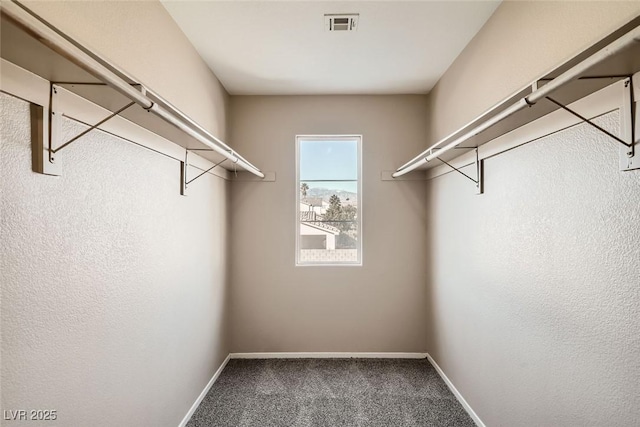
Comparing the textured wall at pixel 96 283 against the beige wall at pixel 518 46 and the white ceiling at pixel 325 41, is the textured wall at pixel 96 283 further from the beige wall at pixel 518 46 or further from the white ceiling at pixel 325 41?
the beige wall at pixel 518 46

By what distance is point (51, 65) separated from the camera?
1.00 metres

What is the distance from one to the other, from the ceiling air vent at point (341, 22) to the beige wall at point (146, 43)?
3.12ft

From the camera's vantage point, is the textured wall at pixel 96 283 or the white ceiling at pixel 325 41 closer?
the textured wall at pixel 96 283

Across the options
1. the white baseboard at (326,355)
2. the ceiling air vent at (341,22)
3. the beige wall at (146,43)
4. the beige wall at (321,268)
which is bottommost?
the white baseboard at (326,355)

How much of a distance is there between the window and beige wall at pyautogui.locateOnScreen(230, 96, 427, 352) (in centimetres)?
13

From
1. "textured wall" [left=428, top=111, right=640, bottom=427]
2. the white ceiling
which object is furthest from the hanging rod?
"textured wall" [left=428, top=111, right=640, bottom=427]

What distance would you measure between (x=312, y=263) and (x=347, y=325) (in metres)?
0.71

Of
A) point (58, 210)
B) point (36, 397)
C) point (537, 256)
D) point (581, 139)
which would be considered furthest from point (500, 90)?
point (36, 397)

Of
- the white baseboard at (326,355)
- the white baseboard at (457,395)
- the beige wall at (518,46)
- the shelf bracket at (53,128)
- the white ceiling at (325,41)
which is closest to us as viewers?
the shelf bracket at (53,128)

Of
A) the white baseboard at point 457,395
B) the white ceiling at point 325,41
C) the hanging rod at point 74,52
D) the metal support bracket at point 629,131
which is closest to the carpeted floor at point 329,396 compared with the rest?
the white baseboard at point 457,395

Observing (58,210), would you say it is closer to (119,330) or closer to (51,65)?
(51,65)

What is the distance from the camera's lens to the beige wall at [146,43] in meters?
1.22

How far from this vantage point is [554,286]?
1479mm

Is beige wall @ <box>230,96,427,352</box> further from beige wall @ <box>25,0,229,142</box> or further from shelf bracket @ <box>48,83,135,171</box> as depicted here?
shelf bracket @ <box>48,83,135,171</box>
